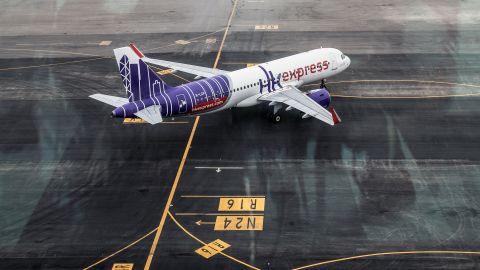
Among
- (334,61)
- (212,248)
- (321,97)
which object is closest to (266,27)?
(334,61)

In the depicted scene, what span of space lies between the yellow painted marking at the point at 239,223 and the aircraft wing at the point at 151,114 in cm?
1274

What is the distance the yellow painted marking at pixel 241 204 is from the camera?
2016 inches

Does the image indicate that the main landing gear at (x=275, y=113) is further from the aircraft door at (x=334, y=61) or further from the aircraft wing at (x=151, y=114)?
the aircraft wing at (x=151, y=114)

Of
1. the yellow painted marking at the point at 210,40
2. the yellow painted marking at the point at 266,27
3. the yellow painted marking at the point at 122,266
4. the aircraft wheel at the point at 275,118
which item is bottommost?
the yellow painted marking at the point at 266,27

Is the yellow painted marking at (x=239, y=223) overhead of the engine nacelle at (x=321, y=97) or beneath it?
beneath

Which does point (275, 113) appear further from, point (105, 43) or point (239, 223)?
point (105, 43)

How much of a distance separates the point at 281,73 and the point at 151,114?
56.1 ft

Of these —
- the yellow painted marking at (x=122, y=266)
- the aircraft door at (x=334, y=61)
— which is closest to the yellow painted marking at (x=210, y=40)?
the aircraft door at (x=334, y=61)

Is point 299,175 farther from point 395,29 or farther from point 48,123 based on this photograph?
point 395,29

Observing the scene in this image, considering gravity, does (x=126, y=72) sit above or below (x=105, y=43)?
above

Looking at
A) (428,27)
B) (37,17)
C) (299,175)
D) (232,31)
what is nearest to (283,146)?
(299,175)

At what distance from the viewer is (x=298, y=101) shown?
6462 cm

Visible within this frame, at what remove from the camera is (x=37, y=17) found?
107 metres

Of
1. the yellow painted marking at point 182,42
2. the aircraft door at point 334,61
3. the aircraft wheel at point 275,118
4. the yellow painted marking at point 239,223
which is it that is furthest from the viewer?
the yellow painted marking at point 182,42
